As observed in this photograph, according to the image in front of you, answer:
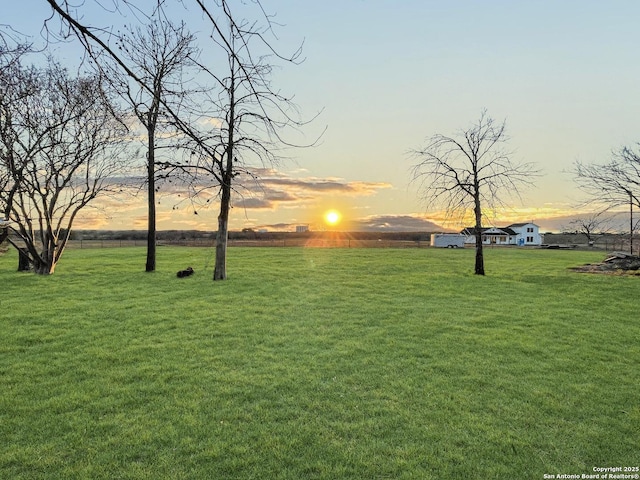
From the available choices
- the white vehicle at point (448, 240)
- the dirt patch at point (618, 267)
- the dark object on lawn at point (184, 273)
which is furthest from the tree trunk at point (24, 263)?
the white vehicle at point (448, 240)

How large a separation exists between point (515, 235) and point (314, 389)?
7423cm

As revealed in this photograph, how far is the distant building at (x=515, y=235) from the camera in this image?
6962cm

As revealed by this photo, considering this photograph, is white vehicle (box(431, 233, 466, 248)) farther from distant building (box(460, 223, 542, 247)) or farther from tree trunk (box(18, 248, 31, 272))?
tree trunk (box(18, 248, 31, 272))

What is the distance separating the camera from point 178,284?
52.8 ft

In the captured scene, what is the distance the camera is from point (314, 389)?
563 cm

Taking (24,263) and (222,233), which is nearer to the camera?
(222,233)

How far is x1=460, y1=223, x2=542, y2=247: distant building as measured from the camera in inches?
2741

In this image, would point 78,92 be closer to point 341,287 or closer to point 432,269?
point 341,287

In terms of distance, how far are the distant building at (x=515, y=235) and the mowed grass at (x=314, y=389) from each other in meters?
Result: 60.4

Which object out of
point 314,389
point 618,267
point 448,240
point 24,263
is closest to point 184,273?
point 24,263

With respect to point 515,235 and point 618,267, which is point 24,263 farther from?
point 515,235

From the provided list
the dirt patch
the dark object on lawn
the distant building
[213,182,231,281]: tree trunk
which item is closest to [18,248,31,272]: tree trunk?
the dark object on lawn

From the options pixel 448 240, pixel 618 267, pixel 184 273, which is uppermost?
pixel 448 240

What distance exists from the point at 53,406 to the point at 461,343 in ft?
23.0
